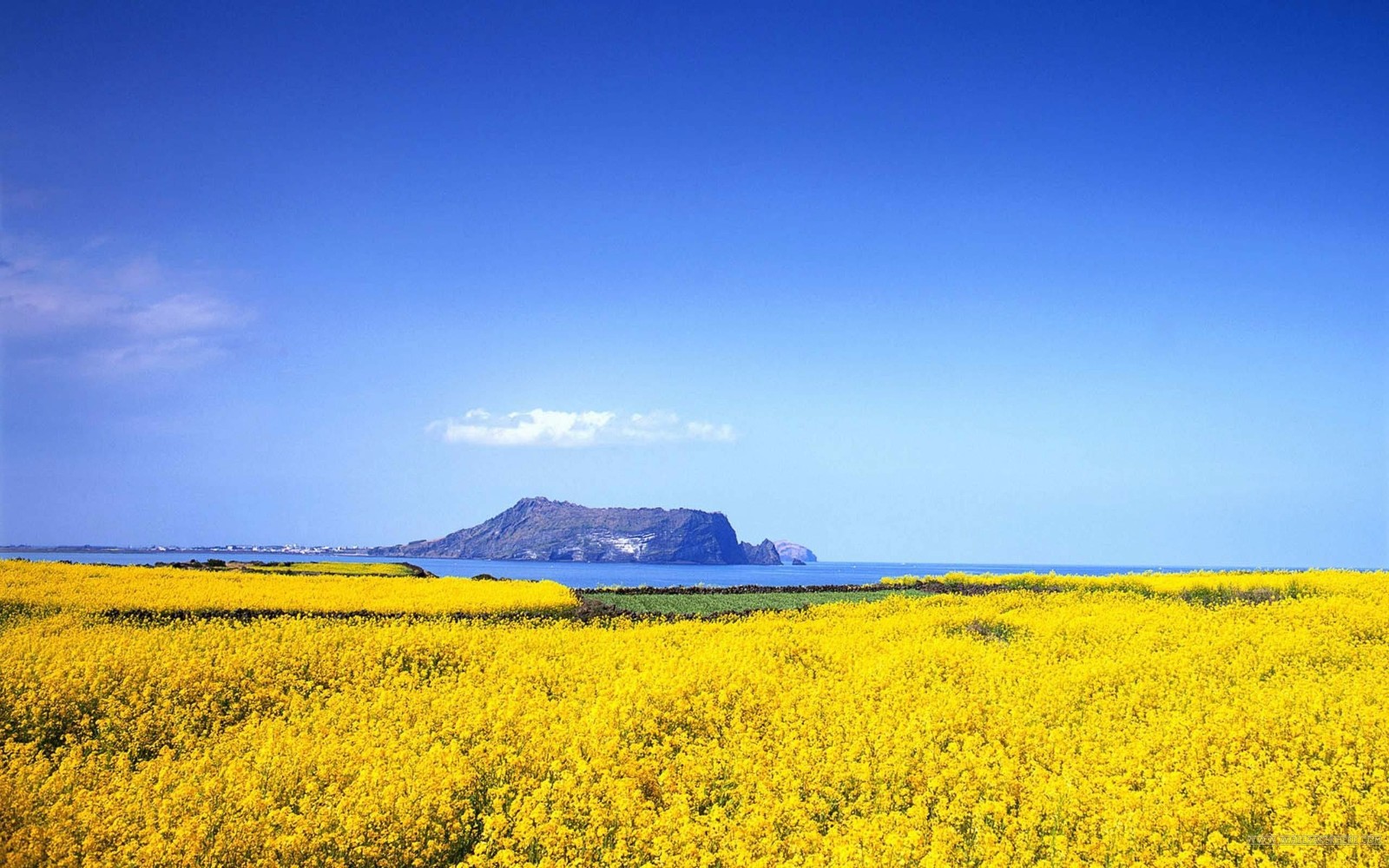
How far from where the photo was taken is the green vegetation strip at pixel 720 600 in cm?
2461

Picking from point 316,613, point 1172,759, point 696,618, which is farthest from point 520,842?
point 316,613

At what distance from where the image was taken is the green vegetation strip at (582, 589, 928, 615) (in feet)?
80.7

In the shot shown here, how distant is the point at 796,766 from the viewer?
798 cm

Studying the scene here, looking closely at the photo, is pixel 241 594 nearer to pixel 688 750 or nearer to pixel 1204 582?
pixel 688 750

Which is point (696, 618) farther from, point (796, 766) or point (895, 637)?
point (796, 766)

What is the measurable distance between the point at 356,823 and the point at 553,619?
51.1ft

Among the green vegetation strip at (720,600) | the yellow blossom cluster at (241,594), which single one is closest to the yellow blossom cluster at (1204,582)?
the green vegetation strip at (720,600)

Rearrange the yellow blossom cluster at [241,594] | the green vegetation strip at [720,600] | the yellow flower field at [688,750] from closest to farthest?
the yellow flower field at [688,750] → the yellow blossom cluster at [241,594] → the green vegetation strip at [720,600]

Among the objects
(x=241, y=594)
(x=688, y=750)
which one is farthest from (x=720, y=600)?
(x=688, y=750)

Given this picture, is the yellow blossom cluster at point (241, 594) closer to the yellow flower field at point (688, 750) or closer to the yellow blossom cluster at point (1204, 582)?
the yellow flower field at point (688, 750)

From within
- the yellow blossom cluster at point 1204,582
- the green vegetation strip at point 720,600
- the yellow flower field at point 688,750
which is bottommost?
the green vegetation strip at point 720,600

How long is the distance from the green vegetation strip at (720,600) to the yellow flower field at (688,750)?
878 centimetres

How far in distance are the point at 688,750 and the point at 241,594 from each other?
20.3 m

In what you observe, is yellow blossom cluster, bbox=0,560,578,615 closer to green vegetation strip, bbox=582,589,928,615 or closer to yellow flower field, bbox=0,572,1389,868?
green vegetation strip, bbox=582,589,928,615
